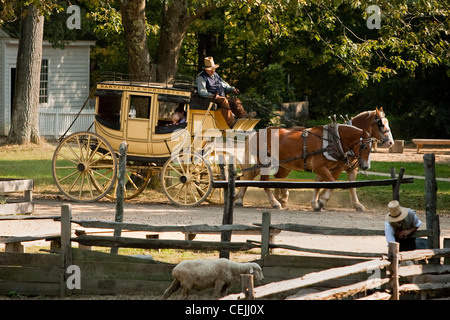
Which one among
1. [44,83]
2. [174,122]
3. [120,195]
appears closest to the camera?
[120,195]

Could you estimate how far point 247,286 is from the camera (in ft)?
23.7

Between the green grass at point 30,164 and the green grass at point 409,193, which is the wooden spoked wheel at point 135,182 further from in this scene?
the green grass at point 409,193

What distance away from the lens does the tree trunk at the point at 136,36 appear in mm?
18703

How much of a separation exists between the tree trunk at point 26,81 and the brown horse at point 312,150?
12.6m

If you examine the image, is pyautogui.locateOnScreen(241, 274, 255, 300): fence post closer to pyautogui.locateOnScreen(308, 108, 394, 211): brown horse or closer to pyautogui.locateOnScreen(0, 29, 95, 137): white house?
pyautogui.locateOnScreen(308, 108, 394, 211): brown horse

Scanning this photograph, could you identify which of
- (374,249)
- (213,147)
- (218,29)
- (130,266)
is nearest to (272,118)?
(218,29)

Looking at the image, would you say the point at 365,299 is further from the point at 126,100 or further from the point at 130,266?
the point at 126,100

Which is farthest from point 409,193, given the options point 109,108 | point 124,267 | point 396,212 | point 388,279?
point 124,267

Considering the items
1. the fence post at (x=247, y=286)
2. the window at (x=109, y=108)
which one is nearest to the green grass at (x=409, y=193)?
the window at (x=109, y=108)

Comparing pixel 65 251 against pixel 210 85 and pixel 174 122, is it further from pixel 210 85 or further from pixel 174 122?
pixel 210 85

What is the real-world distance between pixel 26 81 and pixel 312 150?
14.0 m

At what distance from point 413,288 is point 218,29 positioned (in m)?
24.5

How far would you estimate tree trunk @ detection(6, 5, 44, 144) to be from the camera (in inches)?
1091

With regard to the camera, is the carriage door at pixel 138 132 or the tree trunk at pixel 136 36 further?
the tree trunk at pixel 136 36
